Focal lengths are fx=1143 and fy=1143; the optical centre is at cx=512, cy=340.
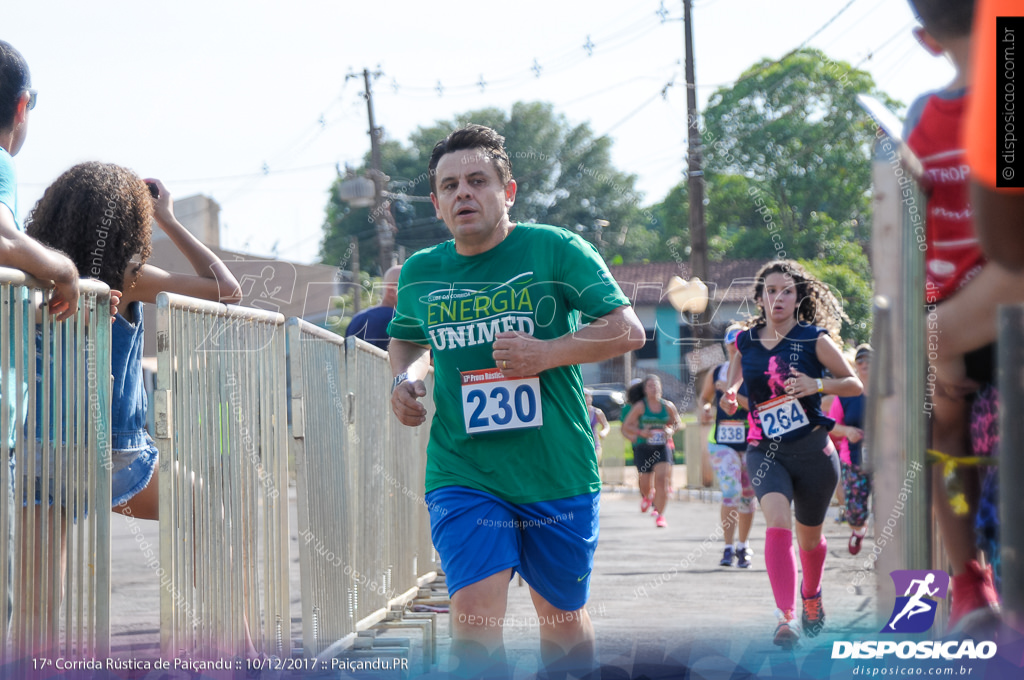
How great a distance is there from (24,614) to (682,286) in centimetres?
654

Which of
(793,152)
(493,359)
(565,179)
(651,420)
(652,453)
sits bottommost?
(652,453)

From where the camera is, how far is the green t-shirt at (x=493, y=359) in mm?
3484

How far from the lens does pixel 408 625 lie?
18.1ft

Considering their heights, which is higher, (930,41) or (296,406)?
(930,41)

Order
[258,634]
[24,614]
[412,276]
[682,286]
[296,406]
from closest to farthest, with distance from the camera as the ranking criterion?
[24,614]
[412,276]
[258,634]
[296,406]
[682,286]

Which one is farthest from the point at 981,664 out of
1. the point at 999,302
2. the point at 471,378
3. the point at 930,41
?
the point at 471,378

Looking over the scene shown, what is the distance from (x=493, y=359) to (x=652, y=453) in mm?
9551

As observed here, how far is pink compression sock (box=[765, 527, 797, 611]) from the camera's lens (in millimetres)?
5367

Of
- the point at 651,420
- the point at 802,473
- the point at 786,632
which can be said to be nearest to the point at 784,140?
the point at 651,420

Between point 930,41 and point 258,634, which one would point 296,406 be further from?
point 930,41

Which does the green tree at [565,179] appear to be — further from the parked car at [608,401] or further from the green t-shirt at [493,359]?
the parked car at [608,401]

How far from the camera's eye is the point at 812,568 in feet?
18.4

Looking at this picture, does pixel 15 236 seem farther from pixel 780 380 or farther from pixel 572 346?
pixel 780 380

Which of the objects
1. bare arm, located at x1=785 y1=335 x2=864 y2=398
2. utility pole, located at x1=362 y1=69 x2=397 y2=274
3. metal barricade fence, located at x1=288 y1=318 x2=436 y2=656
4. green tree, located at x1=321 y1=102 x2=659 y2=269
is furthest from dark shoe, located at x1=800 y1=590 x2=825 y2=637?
utility pole, located at x1=362 y1=69 x2=397 y2=274
